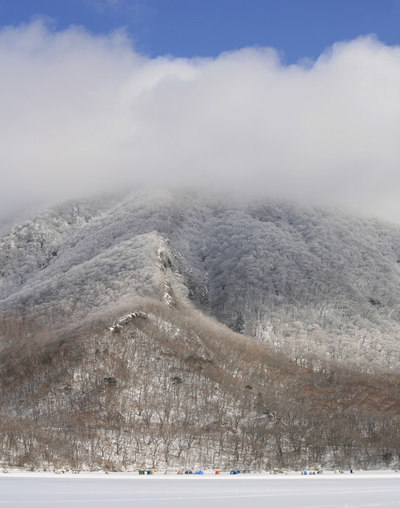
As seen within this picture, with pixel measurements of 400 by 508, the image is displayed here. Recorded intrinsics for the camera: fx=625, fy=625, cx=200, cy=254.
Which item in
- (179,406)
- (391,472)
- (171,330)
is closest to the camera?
(391,472)

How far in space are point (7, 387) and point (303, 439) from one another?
242 ft

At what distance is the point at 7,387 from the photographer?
15662cm

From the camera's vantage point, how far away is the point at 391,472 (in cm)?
11988

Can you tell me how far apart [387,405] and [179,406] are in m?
60.7

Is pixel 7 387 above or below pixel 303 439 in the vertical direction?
above
